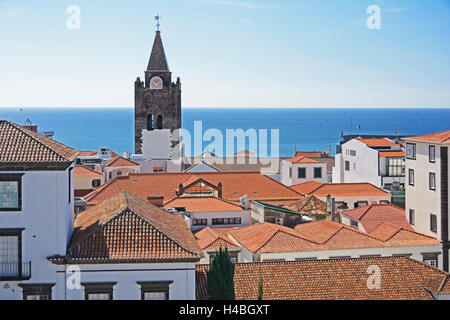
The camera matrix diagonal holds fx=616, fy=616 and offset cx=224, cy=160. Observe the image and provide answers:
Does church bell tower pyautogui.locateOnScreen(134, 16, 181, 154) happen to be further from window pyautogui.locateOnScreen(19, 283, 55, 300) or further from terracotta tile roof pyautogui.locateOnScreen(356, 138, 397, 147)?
window pyautogui.locateOnScreen(19, 283, 55, 300)

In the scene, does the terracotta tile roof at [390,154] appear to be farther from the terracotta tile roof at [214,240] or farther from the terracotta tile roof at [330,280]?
the terracotta tile roof at [330,280]

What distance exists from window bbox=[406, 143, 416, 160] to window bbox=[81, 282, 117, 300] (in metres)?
26.7

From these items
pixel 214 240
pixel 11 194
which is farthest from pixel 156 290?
pixel 214 240

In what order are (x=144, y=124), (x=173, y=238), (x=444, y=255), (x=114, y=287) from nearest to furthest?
(x=114, y=287), (x=173, y=238), (x=444, y=255), (x=144, y=124)

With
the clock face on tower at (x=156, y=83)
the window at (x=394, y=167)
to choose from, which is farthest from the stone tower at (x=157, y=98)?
the window at (x=394, y=167)

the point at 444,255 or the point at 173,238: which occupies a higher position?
the point at 173,238

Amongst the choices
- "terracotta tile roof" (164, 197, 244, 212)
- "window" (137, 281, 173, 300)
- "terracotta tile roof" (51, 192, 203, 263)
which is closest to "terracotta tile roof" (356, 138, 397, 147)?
"terracotta tile roof" (164, 197, 244, 212)

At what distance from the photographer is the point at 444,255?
35.7 metres

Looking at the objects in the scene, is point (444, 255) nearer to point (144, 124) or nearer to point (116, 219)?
point (116, 219)

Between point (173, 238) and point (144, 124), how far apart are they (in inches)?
1649

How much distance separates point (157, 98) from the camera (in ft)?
200

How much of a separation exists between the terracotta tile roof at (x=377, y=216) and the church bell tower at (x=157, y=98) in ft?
81.5

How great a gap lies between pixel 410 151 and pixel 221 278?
24.6 meters
